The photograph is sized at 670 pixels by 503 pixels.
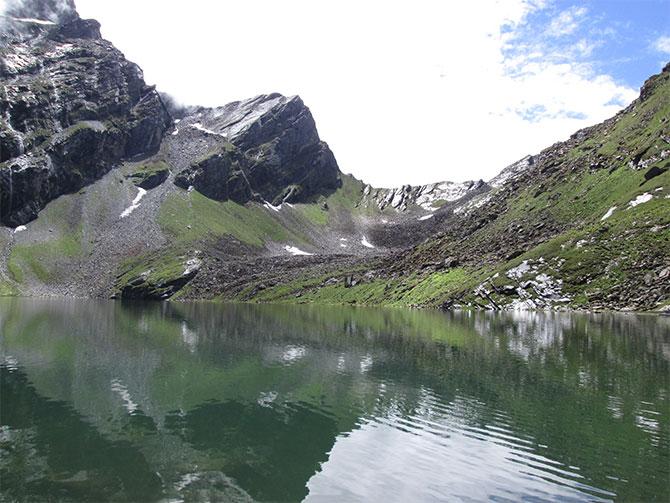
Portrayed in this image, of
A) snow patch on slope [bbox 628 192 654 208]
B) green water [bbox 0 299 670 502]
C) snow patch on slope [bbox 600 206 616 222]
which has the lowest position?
green water [bbox 0 299 670 502]

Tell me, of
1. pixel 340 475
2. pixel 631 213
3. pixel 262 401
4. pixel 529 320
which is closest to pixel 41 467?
pixel 340 475

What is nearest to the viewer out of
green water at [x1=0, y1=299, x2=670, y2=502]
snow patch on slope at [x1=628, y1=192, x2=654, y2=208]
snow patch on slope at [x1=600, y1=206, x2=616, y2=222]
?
green water at [x1=0, y1=299, x2=670, y2=502]

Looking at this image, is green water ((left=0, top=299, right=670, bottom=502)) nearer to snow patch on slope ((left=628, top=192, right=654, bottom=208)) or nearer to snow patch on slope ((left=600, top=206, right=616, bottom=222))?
snow patch on slope ((left=628, top=192, right=654, bottom=208))

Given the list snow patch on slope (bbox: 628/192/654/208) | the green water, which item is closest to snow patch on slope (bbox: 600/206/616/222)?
snow patch on slope (bbox: 628/192/654/208)

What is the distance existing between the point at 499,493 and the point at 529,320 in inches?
3882

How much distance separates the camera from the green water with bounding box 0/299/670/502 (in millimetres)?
26609

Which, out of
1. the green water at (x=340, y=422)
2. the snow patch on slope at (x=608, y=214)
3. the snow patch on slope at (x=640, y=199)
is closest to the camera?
the green water at (x=340, y=422)

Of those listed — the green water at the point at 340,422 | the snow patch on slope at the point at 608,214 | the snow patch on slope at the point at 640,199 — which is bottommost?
the green water at the point at 340,422

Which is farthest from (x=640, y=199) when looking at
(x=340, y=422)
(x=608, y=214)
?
(x=340, y=422)

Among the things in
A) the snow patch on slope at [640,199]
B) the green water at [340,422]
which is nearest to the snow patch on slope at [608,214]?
the snow patch on slope at [640,199]

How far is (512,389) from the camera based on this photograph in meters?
47.9

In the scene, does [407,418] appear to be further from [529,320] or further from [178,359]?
[529,320]

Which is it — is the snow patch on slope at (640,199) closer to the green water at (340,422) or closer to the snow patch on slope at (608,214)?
the snow patch on slope at (608,214)

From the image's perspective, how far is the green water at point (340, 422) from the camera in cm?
2661
